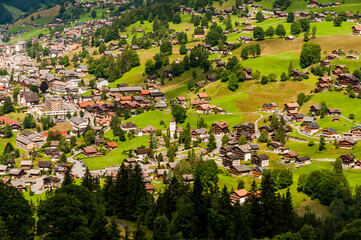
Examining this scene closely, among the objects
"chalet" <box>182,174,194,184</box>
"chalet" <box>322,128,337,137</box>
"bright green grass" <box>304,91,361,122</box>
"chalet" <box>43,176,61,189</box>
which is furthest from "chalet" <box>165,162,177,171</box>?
"bright green grass" <box>304,91,361,122</box>

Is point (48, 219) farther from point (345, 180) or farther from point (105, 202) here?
point (345, 180)

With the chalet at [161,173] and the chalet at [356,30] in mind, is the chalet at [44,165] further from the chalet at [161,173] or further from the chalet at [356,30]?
the chalet at [356,30]

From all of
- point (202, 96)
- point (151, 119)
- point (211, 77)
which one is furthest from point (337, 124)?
point (211, 77)

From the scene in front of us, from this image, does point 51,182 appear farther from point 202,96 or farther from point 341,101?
point 341,101

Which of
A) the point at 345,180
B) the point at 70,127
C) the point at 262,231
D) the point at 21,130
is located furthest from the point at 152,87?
the point at 262,231

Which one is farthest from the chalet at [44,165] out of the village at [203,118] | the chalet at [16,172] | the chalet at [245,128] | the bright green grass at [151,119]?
the chalet at [245,128]

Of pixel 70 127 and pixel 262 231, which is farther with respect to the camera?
pixel 70 127
